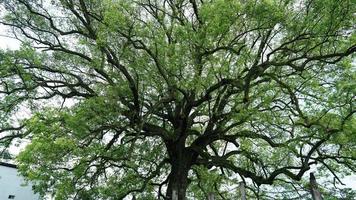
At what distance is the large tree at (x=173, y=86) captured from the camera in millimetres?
7512

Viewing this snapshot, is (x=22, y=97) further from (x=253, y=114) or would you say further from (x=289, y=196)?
(x=289, y=196)

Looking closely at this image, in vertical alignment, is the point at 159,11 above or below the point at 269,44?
above

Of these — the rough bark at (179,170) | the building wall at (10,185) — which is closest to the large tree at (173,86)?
the rough bark at (179,170)

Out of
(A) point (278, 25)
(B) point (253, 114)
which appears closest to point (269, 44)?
(A) point (278, 25)

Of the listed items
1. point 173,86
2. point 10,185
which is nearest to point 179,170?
point 173,86

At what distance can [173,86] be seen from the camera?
8508mm

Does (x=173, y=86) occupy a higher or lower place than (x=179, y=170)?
higher

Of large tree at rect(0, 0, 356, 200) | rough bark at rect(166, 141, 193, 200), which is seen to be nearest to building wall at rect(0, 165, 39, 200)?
large tree at rect(0, 0, 356, 200)

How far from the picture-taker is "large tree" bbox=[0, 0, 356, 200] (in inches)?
296

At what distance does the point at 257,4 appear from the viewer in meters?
6.92

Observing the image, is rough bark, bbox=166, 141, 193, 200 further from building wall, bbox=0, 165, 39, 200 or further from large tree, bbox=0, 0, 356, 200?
building wall, bbox=0, 165, 39, 200

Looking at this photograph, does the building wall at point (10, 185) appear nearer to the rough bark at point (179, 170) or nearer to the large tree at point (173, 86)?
the large tree at point (173, 86)

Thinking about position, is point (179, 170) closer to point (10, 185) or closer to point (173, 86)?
point (173, 86)

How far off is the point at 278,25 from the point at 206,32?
5.96 feet
